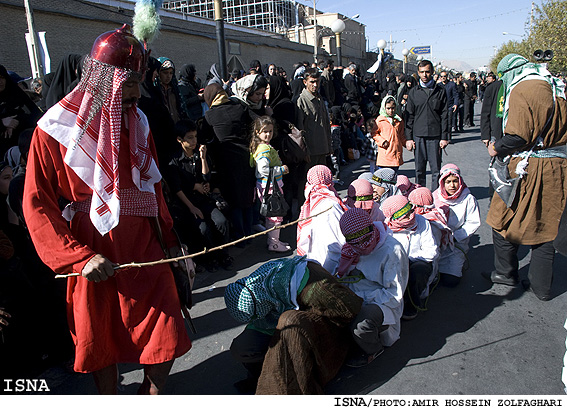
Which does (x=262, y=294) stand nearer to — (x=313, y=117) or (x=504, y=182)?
(x=504, y=182)

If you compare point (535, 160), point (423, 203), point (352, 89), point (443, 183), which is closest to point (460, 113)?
point (352, 89)

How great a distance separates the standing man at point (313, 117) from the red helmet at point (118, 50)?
4361 millimetres

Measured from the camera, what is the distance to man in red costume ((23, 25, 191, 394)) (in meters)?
2.01

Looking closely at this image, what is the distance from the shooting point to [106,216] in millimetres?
2070

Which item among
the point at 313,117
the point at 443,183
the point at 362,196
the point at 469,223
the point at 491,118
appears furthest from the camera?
the point at 491,118

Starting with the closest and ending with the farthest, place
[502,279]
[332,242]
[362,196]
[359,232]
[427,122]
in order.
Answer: [359,232] < [332,242] < [502,279] < [362,196] < [427,122]

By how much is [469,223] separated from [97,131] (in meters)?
3.75

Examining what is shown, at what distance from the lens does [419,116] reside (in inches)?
270

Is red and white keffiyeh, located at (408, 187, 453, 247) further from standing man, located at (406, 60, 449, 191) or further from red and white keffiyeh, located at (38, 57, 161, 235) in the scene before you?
red and white keffiyeh, located at (38, 57, 161, 235)

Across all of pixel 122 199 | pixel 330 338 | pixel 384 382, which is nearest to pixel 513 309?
pixel 384 382

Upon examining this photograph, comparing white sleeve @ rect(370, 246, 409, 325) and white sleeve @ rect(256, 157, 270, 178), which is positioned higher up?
white sleeve @ rect(256, 157, 270, 178)

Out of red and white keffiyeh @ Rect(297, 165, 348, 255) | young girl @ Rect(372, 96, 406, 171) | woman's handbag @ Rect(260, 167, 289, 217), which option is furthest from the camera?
young girl @ Rect(372, 96, 406, 171)

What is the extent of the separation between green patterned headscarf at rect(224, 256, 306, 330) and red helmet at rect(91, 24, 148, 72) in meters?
1.31

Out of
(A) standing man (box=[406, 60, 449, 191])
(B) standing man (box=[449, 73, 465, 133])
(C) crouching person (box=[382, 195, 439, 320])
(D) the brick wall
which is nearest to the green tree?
(B) standing man (box=[449, 73, 465, 133])
